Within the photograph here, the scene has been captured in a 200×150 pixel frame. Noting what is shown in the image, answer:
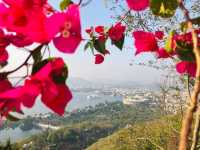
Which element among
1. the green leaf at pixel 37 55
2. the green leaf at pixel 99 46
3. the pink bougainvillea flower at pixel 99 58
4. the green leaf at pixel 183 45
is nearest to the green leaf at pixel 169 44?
the green leaf at pixel 183 45

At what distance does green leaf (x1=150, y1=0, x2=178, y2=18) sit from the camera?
3.24 feet

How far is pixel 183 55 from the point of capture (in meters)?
0.98

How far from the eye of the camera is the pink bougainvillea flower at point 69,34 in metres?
0.70

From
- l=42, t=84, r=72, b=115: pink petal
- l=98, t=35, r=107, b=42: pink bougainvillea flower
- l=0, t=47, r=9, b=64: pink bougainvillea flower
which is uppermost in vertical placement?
l=98, t=35, r=107, b=42: pink bougainvillea flower

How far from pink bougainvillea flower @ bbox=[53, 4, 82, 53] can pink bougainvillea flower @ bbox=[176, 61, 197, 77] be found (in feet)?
1.29

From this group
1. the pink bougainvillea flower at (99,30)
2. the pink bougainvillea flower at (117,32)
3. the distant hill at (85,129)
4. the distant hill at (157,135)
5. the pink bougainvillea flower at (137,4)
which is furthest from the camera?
the distant hill at (85,129)

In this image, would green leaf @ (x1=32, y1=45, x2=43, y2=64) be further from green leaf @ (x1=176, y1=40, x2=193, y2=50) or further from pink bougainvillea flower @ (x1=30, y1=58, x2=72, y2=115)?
green leaf @ (x1=176, y1=40, x2=193, y2=50)

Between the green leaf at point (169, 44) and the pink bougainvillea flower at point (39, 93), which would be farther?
the green leaf at point (169, 44)

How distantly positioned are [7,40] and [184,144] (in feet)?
1.13

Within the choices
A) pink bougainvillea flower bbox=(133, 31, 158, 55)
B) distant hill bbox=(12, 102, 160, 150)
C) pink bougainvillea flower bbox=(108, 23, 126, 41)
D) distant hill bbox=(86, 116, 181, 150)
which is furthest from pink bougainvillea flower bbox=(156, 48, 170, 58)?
distant hill bbox=(12, 102, 160, 150)

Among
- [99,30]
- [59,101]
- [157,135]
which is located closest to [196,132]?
[59,101]

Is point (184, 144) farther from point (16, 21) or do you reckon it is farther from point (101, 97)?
point (101, 97)

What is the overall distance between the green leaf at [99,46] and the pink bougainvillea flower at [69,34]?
717 millimetres

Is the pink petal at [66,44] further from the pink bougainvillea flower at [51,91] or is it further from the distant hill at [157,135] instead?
the distant hill at [157,135]
